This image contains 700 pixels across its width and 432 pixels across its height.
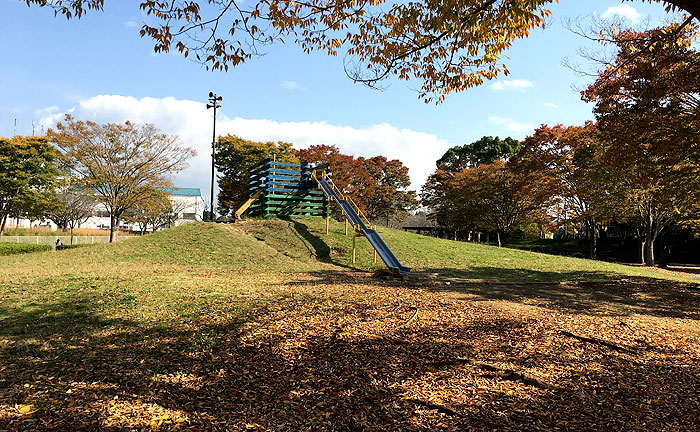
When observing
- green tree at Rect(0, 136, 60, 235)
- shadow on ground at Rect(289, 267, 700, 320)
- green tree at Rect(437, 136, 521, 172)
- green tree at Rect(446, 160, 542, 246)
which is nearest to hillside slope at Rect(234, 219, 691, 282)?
shadow on ground at Rect(289, 267, 700, 320)

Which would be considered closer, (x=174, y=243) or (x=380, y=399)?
(x=380, y=399)

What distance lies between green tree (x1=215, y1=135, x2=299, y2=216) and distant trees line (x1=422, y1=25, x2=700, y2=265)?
15.1m

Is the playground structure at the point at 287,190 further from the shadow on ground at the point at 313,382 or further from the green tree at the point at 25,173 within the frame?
the green tree at the point at 25,173

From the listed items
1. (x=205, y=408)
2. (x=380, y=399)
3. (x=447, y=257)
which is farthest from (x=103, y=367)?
(x=447, y=257)

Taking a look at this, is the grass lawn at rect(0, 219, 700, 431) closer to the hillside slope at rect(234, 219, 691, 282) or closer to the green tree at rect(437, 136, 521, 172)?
the hillside slope at rect(234, 219, 691, 282)

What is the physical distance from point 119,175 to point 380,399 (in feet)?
72.7

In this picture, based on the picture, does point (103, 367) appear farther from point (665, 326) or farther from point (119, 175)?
point (119, 175)

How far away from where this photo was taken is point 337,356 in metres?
4.25

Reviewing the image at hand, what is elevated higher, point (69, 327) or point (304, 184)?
point (304, 184)

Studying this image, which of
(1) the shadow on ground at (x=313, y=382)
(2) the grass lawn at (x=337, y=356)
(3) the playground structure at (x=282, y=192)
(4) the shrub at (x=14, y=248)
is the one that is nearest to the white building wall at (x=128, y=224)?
(4) the shrub at (x=14, y=248)

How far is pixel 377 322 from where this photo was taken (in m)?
5.54

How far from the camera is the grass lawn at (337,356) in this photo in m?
3.06

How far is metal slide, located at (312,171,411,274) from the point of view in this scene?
1128cm

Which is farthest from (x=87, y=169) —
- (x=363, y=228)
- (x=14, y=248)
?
(x=363, y=228)
